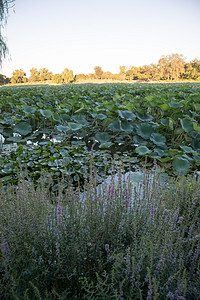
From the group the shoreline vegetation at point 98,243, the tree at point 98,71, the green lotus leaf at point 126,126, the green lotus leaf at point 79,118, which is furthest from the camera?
the tree at point 98,71

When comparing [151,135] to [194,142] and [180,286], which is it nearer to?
[194,142]

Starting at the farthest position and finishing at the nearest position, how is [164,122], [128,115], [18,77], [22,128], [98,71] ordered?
[98,71], [18,77], [22,128], [128,115], [164,122]

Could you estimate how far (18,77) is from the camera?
70.7 meters

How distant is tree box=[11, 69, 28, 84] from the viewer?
69625 millimetres

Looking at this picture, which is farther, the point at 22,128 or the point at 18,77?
the point at 18,77

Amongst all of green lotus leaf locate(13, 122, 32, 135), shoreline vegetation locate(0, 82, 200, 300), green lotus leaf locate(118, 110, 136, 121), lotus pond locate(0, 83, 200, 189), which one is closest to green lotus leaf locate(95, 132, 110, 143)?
lotus pond locate(0, 83, 200, 189)

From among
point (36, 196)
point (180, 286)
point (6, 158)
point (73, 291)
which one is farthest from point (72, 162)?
point (180, 286)

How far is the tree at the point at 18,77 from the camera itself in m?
69.6

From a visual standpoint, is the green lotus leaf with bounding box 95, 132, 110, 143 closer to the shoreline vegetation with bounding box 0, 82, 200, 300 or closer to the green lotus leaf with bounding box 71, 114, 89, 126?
the green lotus leaf with bounding box 71, 114, 89, 126

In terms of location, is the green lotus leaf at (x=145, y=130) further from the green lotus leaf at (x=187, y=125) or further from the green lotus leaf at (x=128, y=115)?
the green lotus leaf at (x=187, y=125)

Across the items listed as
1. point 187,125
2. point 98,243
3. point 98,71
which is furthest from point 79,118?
point 98,71

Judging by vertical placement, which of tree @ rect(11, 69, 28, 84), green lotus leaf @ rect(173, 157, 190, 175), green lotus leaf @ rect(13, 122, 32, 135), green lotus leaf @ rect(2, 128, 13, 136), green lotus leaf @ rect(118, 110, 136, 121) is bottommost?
green lotus leaf @ rect(173, 157, 190, 175)

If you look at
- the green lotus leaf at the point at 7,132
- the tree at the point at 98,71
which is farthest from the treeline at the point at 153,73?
the green lotus leaf at the point at 7,132

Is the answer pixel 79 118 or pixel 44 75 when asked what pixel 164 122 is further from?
pixel 44 75
